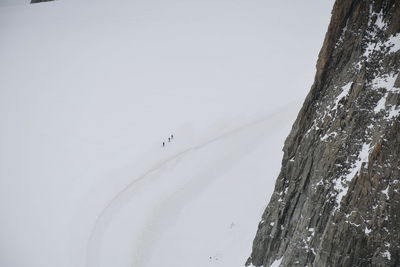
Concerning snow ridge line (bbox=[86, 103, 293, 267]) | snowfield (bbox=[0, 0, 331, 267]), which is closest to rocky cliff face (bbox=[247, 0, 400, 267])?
snowfield (bbox=[0, 0, 331, 267])

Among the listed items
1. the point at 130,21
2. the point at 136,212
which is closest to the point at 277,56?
the point at 130,21

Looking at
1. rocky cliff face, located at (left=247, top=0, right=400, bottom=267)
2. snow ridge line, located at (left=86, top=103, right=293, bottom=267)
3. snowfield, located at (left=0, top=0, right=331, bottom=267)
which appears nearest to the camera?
rocky cliff face, located at (left=247, top=0, right=400, bottom=267)

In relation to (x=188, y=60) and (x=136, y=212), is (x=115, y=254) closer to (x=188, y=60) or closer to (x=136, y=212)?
(x=136, y=212)

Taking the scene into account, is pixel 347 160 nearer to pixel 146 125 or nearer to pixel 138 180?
pixel 138 180

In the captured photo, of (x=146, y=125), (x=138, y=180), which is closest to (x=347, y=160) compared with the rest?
(x=138, y=180)

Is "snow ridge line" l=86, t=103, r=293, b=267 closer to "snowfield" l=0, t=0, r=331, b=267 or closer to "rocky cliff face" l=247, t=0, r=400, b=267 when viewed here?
"snowfield" l=0, t=0, r=331, b=267

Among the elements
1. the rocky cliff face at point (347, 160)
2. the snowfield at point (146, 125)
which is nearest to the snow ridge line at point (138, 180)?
the snowfield at point (146, 125)
